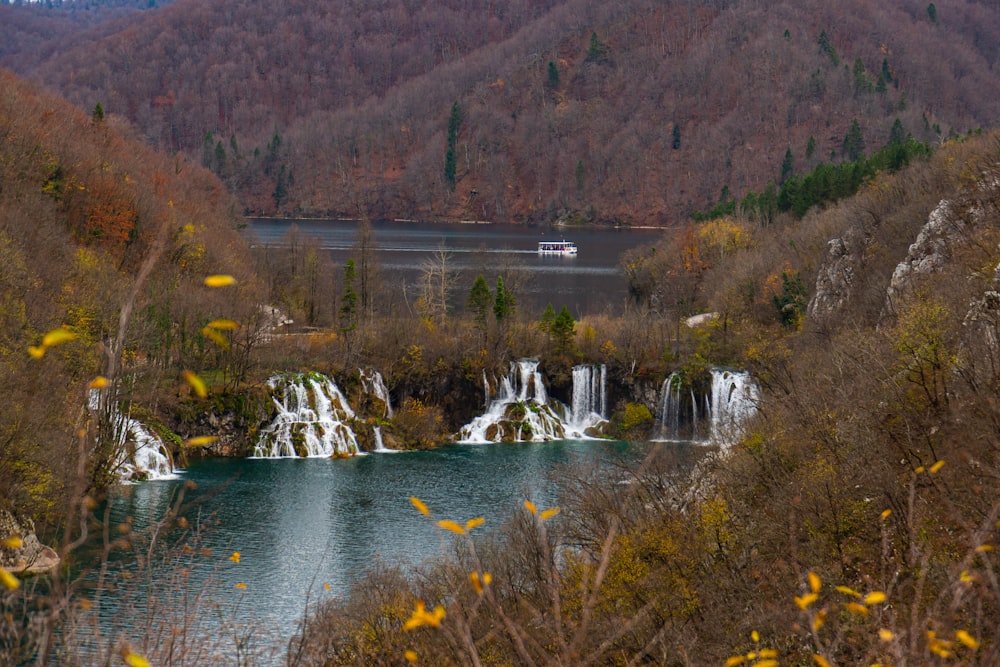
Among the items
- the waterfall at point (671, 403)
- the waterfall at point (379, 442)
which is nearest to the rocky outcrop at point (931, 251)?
the waterfall at point (671, 403)

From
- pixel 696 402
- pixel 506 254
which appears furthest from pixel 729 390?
pixel 506 254

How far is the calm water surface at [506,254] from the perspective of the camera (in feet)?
251

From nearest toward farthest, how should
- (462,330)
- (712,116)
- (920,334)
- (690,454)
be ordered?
(920,334) < (690,454) < (462,330) < (712,116)

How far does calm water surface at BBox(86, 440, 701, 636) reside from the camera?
90.2 feet

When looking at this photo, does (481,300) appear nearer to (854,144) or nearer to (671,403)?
(671,403)

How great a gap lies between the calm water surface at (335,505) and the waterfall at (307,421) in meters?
1.11

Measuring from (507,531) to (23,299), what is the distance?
797 inches

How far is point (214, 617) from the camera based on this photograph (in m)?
23.7

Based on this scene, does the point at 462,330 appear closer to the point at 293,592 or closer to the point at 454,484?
the point at 454,484

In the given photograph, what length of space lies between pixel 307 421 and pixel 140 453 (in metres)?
7.92

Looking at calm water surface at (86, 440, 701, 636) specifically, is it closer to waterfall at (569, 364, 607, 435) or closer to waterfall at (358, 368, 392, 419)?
waterfall at (569, 364, 607, 435)

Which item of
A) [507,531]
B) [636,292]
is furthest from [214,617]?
[636,292]

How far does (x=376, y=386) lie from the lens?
49.6 m

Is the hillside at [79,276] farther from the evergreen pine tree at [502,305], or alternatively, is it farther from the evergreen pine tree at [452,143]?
the evergreen pine tree at [452,143]
